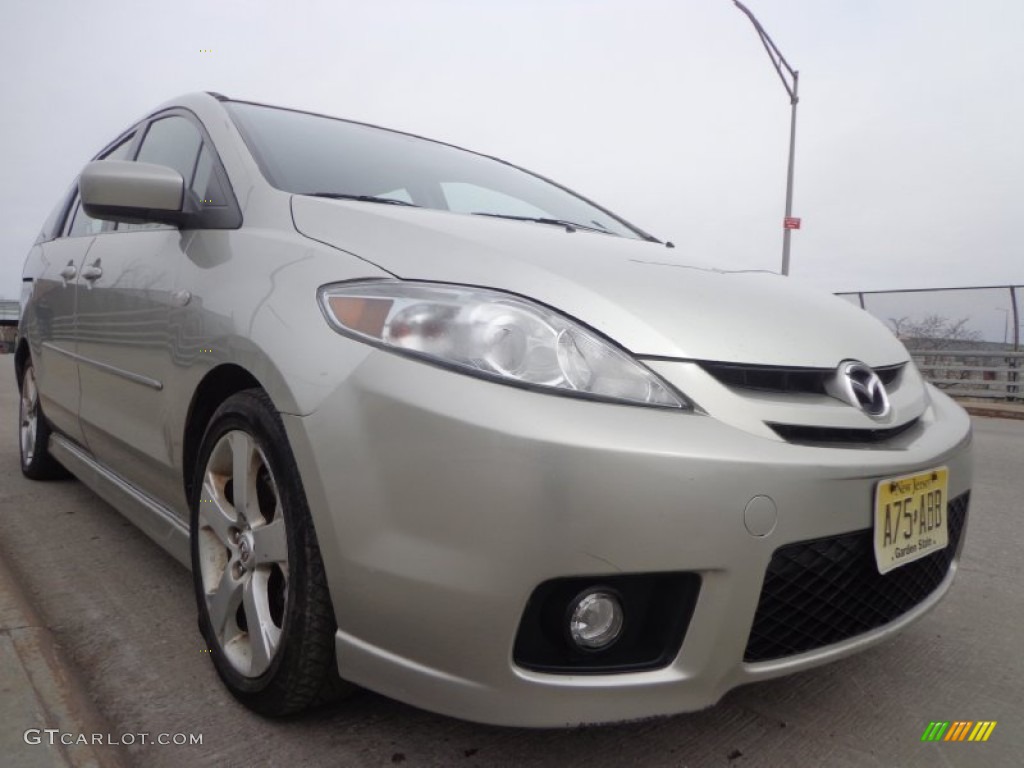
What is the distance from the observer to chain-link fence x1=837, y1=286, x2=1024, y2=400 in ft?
Result: 34.2

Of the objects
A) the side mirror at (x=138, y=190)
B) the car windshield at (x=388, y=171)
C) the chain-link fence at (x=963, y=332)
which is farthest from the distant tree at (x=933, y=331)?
the side mirror at (x=138, y=190)

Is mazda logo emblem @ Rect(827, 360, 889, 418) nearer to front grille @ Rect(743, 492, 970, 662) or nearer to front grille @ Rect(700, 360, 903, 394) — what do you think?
front grille @ Rect(700, 360, 903, 394)

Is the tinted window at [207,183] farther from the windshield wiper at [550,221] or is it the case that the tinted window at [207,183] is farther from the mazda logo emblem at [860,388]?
the mazda logo emblem at [860,388]

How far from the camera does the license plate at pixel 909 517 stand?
1438 mm

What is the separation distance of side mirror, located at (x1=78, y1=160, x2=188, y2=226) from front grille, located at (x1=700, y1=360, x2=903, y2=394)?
144 centimetres

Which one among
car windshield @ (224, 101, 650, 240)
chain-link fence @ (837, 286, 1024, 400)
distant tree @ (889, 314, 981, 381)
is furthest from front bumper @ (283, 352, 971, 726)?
distant tree @ (889, 314, 981, 381)

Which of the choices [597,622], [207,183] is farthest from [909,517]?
[207,183]

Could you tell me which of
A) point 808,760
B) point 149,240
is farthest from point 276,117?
point 808,760

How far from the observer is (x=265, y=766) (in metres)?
1.47

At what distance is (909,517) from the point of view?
4.97 ft

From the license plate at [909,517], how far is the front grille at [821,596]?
4 cm

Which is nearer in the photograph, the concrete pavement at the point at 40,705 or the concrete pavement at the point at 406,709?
the concrete pavement at the point at 40,705

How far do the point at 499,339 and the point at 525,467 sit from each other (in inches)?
10.0

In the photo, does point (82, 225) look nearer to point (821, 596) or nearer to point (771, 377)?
point (771, 377)
